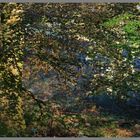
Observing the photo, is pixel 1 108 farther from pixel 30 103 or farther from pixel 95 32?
pixel 95 32

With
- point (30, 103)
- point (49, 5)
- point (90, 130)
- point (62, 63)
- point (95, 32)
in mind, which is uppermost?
point (49, 5)

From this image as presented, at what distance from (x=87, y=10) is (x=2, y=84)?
54.5 inches

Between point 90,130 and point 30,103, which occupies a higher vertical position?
point 30,103

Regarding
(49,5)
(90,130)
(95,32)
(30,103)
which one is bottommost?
(90,130)

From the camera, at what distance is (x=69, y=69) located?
4742 millimetres

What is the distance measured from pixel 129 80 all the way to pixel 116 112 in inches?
16.5

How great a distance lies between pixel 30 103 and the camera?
465 centimetres

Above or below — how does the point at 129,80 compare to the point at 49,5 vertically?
below

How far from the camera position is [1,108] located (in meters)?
4.68

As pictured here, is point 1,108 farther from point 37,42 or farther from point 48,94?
point 37,42

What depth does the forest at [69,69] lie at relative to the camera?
15.2 ft

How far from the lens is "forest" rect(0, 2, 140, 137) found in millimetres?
4621

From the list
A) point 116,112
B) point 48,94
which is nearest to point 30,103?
point 48,94

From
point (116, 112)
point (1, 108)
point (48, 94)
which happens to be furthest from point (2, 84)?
point (116, 112)
